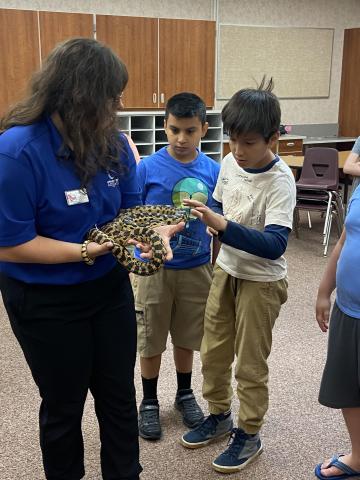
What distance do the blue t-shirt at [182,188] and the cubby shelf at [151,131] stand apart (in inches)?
178

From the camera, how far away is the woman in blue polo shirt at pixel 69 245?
142cm

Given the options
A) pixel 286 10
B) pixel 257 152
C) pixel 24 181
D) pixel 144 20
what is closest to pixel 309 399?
pixel 257 152

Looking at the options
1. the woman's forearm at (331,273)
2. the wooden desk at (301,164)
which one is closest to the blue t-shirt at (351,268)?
the woman's forearm at (331,273)

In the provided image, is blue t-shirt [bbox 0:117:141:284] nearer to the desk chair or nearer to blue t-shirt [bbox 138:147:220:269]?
blue t-shirt [bbox 138:147:220:269]

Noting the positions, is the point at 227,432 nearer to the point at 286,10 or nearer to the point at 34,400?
the point at 34,400

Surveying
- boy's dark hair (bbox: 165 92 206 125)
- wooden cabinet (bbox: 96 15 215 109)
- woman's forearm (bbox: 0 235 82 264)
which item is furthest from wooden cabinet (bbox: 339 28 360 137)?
woman's forearm (bbox: 0 235 82 264)

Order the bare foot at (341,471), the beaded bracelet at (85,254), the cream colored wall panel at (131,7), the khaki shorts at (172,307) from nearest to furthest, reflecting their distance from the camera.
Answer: the beaded bracelet at (85,254)
the bare foot at (341,471)
the khaki shorts at (172,307)
the cream colored wall panel at (131,7)

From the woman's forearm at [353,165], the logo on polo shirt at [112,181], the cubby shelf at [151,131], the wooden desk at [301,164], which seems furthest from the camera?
the cubby shelf at [151,131]

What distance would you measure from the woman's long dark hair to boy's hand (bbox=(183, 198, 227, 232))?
40 cm

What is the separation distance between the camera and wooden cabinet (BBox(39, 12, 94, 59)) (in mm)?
6332

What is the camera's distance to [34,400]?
8.98 ft

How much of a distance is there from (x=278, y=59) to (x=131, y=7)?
2741 mm

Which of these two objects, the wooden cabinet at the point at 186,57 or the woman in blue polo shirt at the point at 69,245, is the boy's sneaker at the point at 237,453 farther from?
the wooden cabinet at the point at 186,57

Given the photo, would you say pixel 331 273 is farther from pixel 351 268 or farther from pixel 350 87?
pixel 350 87
